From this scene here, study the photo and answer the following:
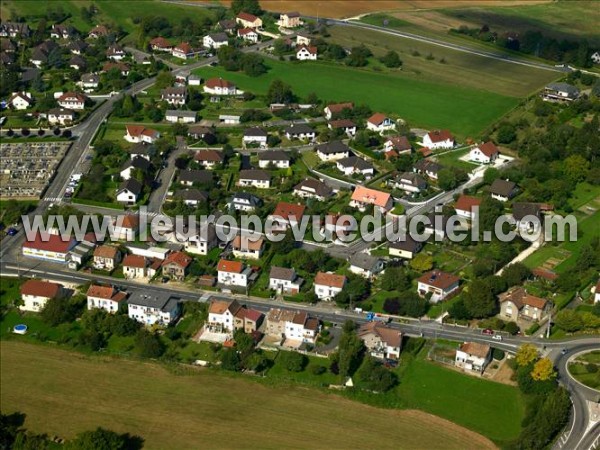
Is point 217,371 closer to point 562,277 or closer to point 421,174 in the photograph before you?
point 562,277

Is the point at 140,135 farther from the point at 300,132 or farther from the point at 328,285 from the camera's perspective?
the point at 328,285

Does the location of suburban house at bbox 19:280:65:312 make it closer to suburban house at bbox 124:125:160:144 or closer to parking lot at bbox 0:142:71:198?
parking lot at bbox 0:142:71:198

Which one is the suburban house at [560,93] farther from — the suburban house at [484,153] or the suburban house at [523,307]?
the suburban house at [523,307]

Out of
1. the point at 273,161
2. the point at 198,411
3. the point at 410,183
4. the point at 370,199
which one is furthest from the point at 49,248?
the point at 410,183

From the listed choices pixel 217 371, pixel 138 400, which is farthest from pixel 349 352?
pixel 138 400

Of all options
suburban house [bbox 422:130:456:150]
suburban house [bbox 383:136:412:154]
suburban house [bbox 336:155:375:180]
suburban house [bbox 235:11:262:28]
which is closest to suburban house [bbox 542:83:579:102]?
suburban house [bbox 422:130:456:150]

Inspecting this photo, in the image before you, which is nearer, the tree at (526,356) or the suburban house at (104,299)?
the tree at (526,356)

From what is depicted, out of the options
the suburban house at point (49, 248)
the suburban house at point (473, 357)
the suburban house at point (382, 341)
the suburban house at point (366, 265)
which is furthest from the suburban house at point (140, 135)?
the suburban house at point (473, 357)
